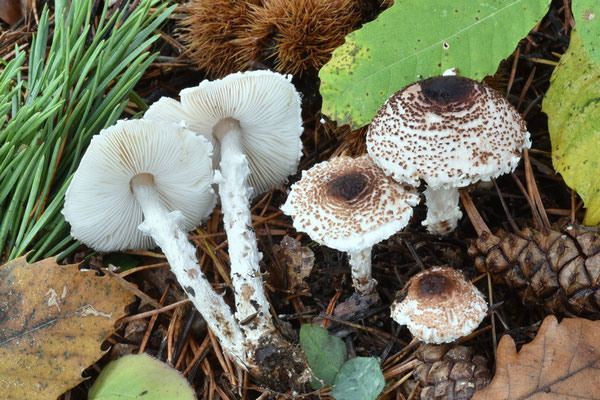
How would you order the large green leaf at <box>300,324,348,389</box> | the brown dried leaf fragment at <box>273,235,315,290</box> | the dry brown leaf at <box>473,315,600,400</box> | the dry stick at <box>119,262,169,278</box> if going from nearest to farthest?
the dry brown leaf at <box>473,315,600,400</box> → the large green leaf at <box>300,324,348,389</box> → the brown dried leaf fragment at <box>273,235,315,290</box> → the dry stick at <box>119,262,169,278</box>

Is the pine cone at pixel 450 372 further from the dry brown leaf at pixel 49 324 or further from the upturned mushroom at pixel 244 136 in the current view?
the dry brown leaf at pixel 49 324

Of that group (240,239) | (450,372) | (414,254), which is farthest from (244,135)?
(450,372)

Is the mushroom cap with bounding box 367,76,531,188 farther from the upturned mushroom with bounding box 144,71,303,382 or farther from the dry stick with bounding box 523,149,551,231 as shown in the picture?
the upturned mushroom with bounding box 144,71,303,382

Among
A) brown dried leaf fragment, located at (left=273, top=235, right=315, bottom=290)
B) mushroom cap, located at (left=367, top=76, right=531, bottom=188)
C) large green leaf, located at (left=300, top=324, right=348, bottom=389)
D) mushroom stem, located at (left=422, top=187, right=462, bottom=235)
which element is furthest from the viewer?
brown dried leaf fragment, located at (left=273, top=235, right=315, bottom=290)

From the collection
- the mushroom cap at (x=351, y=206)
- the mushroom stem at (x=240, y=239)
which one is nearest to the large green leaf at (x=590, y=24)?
the mushroom cap at (x=351, y=206)

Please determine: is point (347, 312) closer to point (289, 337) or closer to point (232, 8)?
point (289, 337)

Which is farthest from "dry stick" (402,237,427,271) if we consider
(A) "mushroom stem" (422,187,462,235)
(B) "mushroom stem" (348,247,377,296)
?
(B) "mushroom stem" (348,247,377,296)

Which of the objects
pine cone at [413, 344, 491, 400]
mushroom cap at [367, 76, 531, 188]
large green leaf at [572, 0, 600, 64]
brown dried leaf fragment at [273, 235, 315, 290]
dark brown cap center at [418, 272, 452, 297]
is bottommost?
pine cone at [413, 344, 491, 400]
